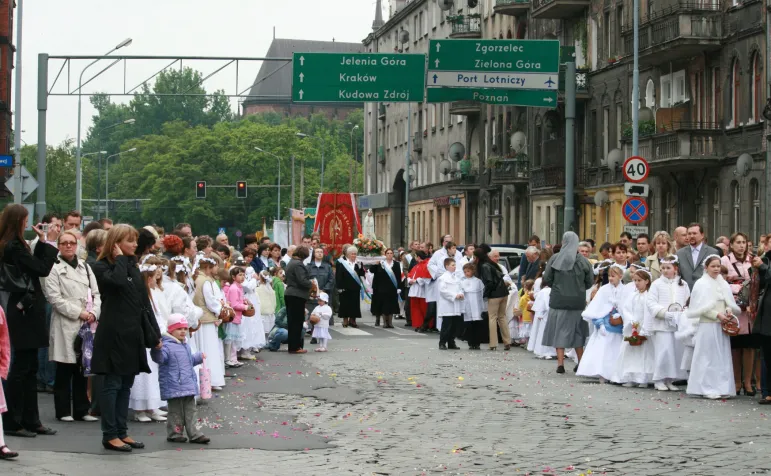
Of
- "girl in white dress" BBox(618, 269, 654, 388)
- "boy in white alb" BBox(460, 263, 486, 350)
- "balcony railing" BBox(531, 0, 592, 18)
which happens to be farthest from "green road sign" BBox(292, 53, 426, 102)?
"balcony railing" BBox(531, 0, 592, 18)

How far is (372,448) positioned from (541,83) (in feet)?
67.6

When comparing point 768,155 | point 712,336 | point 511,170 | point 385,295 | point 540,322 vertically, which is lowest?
point 540,322

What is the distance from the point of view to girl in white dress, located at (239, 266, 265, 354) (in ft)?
71.7

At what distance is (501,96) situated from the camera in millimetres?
31797

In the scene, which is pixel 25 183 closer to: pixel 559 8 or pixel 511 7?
pixel 559 8

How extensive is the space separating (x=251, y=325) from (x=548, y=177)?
35.2 metres

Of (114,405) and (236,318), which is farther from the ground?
(236,318)

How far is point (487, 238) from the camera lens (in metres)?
68.6

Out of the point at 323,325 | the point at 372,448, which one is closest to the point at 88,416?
the point at 372,448

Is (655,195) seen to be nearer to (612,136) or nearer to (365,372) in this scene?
(612,136)

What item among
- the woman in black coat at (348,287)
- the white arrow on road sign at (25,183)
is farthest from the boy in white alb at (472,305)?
the white arrow on road sign at (25,183)

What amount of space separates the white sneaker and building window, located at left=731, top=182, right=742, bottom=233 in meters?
26.7

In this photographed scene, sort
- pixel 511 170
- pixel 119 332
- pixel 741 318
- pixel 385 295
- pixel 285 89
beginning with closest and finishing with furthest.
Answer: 1. pixel 119 332
2. pixel 741 318
3. pixel 385 295
4. pixel 511 170
5. pixel 285 89

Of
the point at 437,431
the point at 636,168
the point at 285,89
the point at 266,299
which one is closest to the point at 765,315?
the point at 437,431
